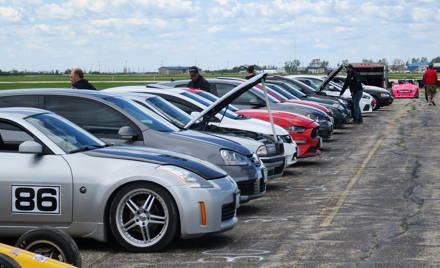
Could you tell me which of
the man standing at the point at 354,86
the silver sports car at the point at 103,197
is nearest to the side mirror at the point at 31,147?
the silver sports car at the point at 103,197

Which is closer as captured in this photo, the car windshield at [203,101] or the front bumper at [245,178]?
the front bumper at [245,178]

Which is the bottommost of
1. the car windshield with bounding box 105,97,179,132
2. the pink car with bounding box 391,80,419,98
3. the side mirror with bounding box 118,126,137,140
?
the pink car with bounding box 391,80,419,98

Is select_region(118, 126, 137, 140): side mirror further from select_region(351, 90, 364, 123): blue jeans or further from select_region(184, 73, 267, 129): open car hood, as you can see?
select_region(351, 90, 364, 123): blue jeans

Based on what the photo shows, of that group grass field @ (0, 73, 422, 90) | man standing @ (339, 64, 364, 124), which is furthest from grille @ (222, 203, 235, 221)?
grass field @ (0, 73, 422, 90)

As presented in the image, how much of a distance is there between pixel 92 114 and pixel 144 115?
0.62m

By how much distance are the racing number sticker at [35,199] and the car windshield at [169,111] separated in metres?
4.07

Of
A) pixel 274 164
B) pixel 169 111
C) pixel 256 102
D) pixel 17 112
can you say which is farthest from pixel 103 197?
pixel 256 102

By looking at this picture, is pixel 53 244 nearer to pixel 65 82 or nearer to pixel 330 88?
pixel 330 88

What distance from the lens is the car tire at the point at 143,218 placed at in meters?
7.93

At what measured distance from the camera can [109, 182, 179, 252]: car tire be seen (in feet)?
26.0

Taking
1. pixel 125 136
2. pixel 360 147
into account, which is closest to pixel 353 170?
pixel 360 147

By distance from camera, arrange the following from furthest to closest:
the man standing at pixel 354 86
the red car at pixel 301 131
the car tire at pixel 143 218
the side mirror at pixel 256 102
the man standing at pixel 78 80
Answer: the man standing at pixel 354 86, the side mirror at pixel 256 102, the red car at pixel 301 131, the man standing at pixel 78 80, the car tire at pixel 143 218

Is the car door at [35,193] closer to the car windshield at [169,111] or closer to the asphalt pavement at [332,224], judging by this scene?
the asphalt pavement at [332,224]

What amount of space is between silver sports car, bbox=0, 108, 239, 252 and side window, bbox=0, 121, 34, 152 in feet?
0.82
